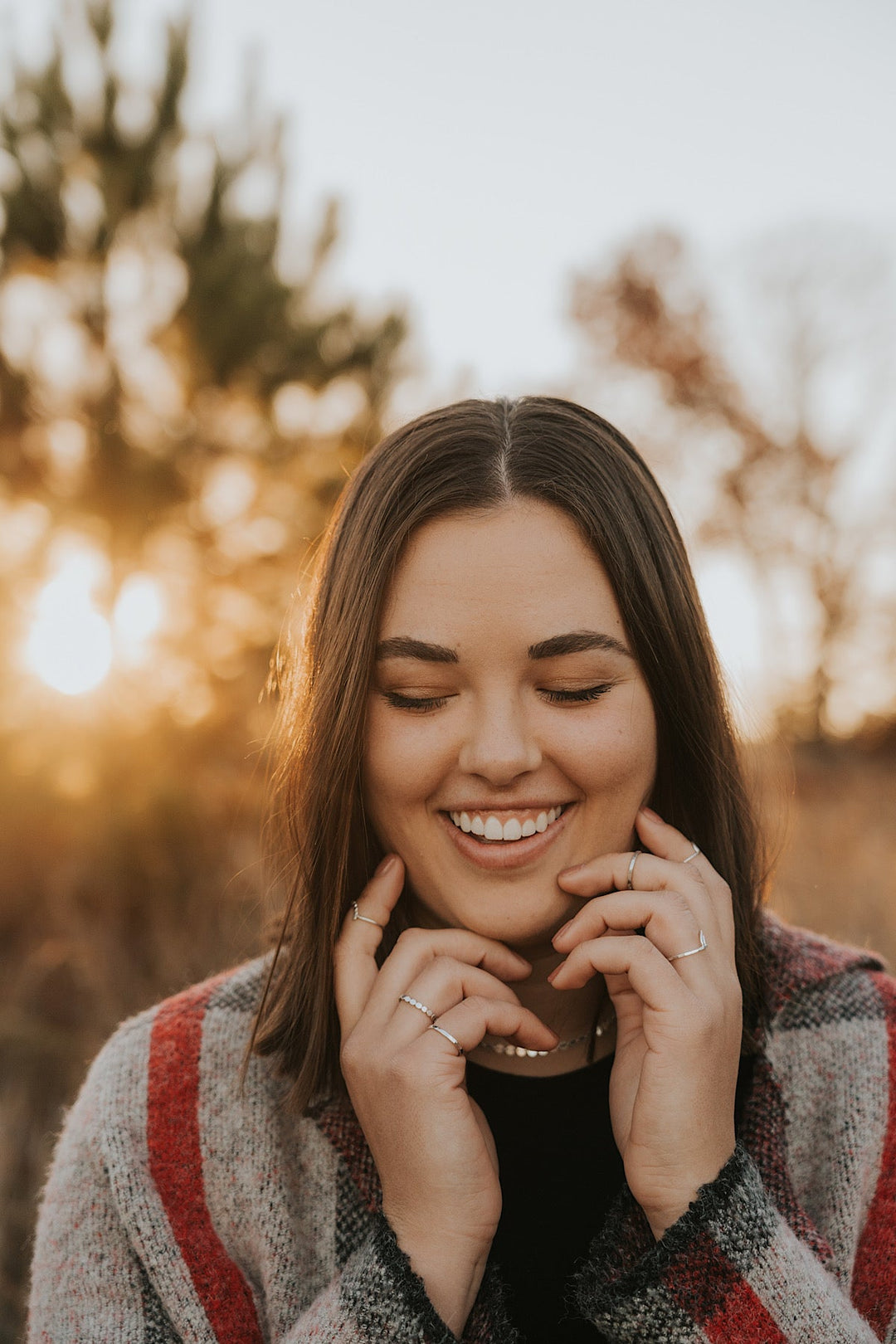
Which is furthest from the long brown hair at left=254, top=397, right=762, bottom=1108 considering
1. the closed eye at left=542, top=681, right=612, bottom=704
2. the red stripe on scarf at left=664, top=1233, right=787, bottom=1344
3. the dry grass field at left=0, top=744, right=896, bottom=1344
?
the dry grass field at left=0, top=744, right=896, bottom=1344

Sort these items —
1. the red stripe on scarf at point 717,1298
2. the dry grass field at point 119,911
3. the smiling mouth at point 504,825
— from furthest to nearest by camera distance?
1. the dry grass field at point 119,911
2. the smiling mouth at point 504,825
3. the red stripe on scarf at point 717,1298

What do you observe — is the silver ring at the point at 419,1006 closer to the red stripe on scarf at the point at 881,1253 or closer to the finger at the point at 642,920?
the finger at the point at 642,920

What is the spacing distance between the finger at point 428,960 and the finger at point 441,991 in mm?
13

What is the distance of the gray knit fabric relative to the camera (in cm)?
147

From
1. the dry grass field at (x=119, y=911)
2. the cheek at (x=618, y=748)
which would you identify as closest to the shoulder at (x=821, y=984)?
the cheek at (x=618, y=748)

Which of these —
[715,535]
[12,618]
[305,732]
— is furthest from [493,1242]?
[715,535]

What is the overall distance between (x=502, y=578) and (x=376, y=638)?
248mm

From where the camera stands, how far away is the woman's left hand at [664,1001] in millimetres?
1535

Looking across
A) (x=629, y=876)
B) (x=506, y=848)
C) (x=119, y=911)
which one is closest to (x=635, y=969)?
(x=629, y=876)

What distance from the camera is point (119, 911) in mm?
4926

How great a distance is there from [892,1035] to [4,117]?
7.85 m

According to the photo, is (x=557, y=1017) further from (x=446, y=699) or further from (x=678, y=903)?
(x=446, y=699)

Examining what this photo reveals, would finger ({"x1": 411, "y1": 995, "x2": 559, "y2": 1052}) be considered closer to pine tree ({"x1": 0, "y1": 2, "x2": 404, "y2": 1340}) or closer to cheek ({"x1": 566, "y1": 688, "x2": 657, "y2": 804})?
cheek ({"x1": 566, "y1": 688, "x2": 657, "y2": 804})

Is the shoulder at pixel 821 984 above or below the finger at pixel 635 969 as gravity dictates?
below
